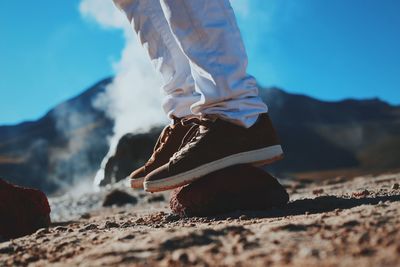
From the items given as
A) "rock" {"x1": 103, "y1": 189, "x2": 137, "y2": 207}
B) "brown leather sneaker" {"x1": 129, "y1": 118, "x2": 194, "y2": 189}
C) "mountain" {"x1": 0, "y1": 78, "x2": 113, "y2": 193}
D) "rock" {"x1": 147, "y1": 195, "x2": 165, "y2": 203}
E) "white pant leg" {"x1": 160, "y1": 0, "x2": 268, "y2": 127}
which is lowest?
"rock" {"x1": 147, "y1": 195, "x2": 165, "y2": 203}

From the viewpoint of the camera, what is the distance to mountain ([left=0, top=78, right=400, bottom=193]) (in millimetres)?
26969

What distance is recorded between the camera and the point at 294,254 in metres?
0.86

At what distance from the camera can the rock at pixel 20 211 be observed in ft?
5.07

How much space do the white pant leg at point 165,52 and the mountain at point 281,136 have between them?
19.9m

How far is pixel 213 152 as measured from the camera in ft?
5.35

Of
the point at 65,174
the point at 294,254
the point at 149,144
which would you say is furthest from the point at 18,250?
the point at 65,174

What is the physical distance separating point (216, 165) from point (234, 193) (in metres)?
0.12

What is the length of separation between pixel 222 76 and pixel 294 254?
0.80m

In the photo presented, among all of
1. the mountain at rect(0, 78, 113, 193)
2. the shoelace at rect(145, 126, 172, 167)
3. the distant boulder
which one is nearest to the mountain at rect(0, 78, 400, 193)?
the mountain at rect(0, 78, 113, 193)

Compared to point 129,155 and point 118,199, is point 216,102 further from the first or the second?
point 129,155

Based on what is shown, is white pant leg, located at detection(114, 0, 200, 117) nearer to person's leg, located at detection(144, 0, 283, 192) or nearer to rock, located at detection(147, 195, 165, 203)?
person's leg, located at detection(144, 0, 283, 192)

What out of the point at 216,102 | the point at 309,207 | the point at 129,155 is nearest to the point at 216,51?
the point at 216,102

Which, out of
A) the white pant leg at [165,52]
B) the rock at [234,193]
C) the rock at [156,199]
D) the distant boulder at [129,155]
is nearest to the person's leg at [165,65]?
the white pant leg at [165,52]

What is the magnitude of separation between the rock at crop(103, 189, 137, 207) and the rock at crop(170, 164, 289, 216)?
4199mm
